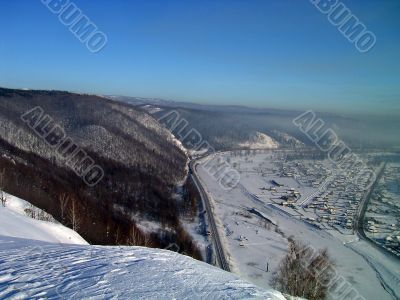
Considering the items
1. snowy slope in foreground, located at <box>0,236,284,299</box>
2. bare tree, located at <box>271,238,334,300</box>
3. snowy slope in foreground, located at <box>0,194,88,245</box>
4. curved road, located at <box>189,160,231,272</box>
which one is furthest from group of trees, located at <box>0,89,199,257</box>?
snowy slope in foreground, located at <box>0,236,284,299</box>

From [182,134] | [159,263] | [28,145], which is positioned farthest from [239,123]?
[159,263]

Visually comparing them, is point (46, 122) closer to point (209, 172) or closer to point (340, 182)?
point (209, 172)

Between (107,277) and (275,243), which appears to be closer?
(107,277)

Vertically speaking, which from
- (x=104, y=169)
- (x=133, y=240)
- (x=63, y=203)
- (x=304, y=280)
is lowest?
(x=104, y=169)

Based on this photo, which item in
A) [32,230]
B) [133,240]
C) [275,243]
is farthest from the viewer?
[275,243]

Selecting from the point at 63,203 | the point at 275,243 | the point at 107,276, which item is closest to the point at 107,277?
the point at 107,276

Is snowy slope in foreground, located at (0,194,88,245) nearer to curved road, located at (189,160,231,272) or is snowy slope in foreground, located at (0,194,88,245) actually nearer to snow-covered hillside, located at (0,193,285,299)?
snow-covered hillside, located at (0,193,285,299)

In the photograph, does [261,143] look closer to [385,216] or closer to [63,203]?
[385,216]
